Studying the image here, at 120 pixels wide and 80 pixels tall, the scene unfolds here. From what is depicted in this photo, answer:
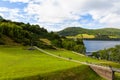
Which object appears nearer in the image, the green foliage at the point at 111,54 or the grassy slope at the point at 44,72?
the grassy slope at the point at 44,72

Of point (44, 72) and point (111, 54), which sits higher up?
point (44, 72)

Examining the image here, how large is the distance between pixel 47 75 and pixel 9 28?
326 ft

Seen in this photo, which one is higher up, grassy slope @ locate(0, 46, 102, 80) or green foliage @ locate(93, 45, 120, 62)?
grassy slope @ locate(0, 46, 102, 80)

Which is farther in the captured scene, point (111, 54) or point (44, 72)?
point (111, 54)

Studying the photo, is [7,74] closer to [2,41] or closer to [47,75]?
[47,75]

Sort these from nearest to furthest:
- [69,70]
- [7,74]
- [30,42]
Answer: [7,74], [69,70], [30,42]

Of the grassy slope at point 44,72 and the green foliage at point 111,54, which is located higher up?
the grassy slope at point 44,72

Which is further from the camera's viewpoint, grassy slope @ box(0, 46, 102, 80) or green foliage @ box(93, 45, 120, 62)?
green foliage @ box(93, 45, 120, 62)

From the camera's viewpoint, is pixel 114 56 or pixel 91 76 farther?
pixel 114 56

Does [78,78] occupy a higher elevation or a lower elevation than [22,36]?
lower

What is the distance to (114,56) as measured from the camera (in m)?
169

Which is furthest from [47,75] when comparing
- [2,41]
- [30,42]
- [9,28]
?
[9,28]

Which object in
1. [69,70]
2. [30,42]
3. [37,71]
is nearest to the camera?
[37,71]

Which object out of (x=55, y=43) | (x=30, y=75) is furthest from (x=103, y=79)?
(x=55, y=43)
